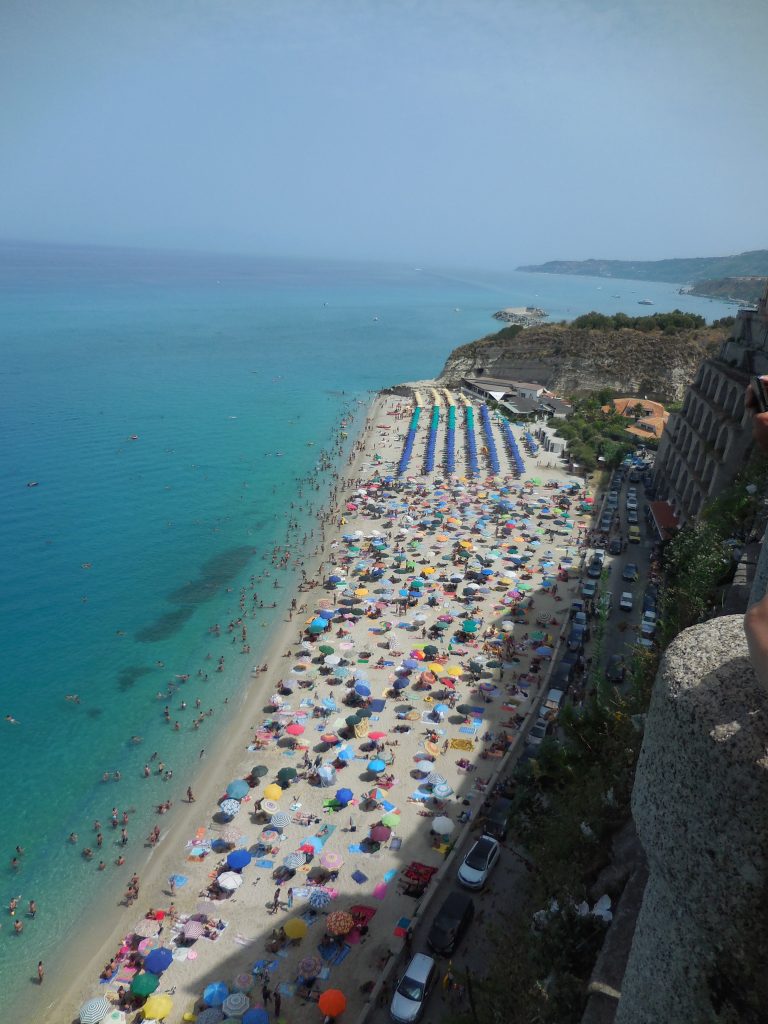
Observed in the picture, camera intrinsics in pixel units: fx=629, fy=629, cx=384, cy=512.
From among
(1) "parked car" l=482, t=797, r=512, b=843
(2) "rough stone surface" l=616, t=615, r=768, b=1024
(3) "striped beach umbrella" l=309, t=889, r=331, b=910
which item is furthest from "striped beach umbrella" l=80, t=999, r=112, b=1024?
(2) "rough stone surface" l=616, t=615, r=768, b=1024

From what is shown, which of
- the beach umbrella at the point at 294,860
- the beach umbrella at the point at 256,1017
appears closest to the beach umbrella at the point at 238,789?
the beach umbrella at the point at 294,860

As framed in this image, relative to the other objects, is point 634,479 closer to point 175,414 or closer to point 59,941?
point 59,941

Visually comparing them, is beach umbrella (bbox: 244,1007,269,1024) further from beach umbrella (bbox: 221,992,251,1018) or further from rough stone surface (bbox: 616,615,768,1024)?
rough stone surface (bbox: 616,615,768,1024)

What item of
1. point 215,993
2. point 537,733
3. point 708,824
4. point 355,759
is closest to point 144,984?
point 215,993

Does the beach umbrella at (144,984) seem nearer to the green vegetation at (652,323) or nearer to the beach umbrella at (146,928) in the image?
the beach umbrella at (146,928)

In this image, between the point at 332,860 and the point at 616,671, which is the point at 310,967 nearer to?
the point at 332,860
